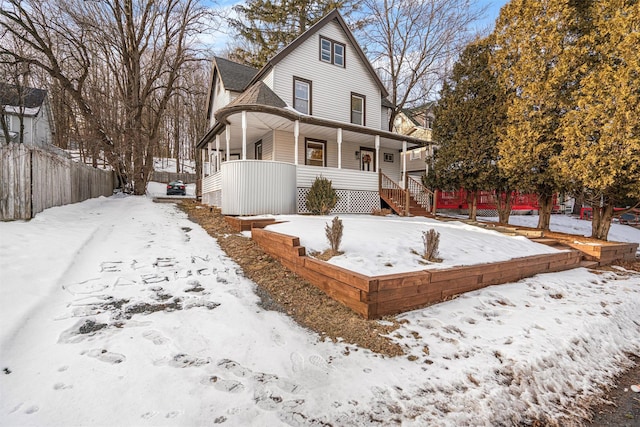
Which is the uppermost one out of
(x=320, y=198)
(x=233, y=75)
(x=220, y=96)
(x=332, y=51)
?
(x=332, y=51)

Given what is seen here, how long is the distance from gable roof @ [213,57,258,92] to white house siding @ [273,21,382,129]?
120 inches

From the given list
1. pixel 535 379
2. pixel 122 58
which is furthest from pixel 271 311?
pixel 122 58

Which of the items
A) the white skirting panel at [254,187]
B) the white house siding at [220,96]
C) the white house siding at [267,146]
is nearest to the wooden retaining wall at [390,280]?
the white skirting panel at [254,187]

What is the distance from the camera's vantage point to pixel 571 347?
2807 millimetres

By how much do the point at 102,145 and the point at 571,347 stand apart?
2104 centimetres

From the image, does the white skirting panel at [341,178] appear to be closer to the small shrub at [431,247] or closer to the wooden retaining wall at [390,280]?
the wooden retaining wall at [390,280]

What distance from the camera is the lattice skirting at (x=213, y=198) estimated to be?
10.3 m

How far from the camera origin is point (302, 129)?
38.6ft

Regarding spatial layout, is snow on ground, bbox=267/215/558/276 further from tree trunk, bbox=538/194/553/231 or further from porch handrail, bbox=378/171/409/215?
porch handrail, bbox=378/171/409/215

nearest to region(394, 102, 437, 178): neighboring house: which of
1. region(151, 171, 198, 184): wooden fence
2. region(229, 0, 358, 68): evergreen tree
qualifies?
region(229, 0, 358, 68): evergreen tree

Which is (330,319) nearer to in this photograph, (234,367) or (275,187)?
(234,367)

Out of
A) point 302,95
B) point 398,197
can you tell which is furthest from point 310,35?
point 398,197

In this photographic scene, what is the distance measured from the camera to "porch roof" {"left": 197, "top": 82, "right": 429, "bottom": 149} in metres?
9.23

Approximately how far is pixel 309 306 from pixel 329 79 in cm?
1253
